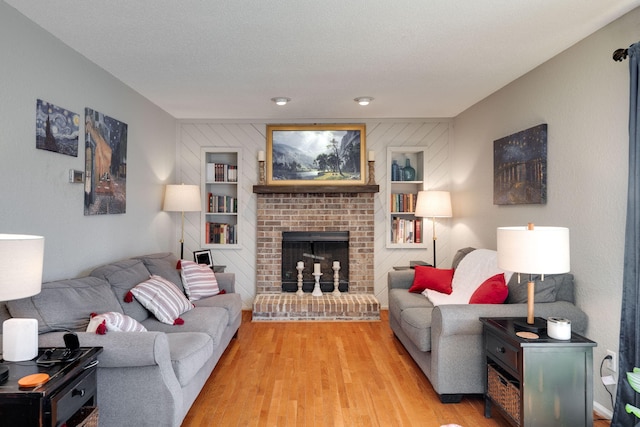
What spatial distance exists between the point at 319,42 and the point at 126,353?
2.28 meters

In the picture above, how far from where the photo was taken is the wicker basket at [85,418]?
179 centimetres

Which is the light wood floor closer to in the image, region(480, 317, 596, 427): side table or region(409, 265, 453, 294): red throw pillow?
region(480, 317, 596, 427): side table

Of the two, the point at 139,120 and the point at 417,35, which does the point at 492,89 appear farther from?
the point at 139,120

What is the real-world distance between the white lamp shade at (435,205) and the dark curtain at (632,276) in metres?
2.46

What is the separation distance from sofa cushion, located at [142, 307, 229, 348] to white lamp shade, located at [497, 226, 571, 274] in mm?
2148

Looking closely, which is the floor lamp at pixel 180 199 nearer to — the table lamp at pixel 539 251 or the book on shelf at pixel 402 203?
the book on shelf at pixel 402 203

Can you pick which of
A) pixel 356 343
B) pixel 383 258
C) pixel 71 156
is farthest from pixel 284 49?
pixel 383 258

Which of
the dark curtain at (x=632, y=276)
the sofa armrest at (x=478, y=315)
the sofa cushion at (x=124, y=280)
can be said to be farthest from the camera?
the sofa cushion at (x=124, y=280)

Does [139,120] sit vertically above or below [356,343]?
above

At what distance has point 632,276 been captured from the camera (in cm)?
219

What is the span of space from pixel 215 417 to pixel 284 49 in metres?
2.57

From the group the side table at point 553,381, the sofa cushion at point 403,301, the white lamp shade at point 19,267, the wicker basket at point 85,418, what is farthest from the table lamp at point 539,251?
the white lamp shade at point 19,267

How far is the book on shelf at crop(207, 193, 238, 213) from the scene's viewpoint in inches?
205

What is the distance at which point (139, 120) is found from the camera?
13.3ft
